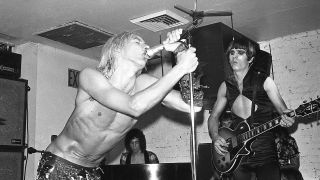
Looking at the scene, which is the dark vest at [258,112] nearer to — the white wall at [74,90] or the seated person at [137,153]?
the white wall at [74,90]

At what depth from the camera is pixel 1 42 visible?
5121 millimetres

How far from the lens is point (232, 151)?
3.75 meters

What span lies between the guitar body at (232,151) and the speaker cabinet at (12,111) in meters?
2.21

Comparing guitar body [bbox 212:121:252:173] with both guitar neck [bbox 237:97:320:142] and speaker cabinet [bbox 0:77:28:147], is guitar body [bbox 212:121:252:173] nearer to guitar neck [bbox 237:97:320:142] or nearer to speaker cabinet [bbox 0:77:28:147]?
guitar neck [bbox 237:97:320:142]

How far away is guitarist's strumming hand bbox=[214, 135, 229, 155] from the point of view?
380cm

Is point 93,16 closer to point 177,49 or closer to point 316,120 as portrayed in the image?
point 177,49

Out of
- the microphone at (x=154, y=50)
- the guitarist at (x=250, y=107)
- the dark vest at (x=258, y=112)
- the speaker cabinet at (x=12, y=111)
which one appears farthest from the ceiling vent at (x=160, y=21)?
the microphone at (x=154, y=50)

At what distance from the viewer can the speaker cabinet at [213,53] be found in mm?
4395

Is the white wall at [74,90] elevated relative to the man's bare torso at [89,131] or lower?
elevated

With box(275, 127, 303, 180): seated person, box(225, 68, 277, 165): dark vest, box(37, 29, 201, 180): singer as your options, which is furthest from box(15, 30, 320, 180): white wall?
box(37, 29, 201, 180): singer

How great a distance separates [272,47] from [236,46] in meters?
1.19

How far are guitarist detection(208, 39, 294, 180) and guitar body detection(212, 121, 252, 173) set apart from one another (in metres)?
0.05

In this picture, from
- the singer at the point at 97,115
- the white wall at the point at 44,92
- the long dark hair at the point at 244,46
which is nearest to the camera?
the singer at the point at 97,115

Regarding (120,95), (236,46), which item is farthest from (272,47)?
(120,95)
